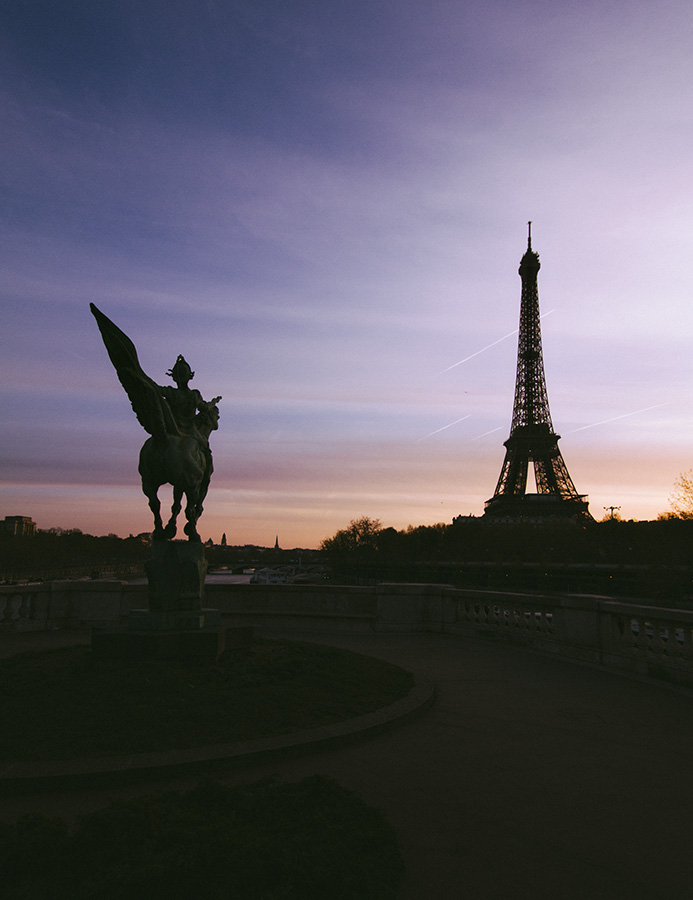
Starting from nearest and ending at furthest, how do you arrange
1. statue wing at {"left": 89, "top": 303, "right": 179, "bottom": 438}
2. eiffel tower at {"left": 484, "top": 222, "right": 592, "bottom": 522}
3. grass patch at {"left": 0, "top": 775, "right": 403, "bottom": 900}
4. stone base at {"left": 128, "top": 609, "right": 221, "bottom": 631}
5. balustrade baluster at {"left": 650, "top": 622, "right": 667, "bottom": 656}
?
grass patch at {"left": 0, "top": 775, "right": 403, "bottom": 900}, statue wing at {"left": 89, "top": 303, "right": 179, "bottom": 438}, stone base at {"left": 128, "top": 609, "right": 221, "bottom": 631}, balustrade baluster at {"left": 650, "top": 622, "right": 667, "bottom": 656}, eiffel tower at {"left": 484, "top": 222, "right": 592, "bottom": 522}

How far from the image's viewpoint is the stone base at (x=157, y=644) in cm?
762

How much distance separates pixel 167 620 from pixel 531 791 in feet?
17.1

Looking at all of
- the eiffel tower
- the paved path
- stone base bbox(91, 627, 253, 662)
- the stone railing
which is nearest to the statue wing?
stone base bbox(91, 627, 253, 662)

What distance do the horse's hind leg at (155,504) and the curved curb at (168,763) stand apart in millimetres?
4306

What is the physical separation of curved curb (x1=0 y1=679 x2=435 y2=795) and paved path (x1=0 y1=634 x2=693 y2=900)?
99mm

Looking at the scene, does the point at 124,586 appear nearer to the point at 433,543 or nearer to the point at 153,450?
the point at 153,450

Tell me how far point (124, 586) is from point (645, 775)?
1319 cm

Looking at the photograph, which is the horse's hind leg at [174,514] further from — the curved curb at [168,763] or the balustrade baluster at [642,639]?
the balustrade baluster at [642,639]

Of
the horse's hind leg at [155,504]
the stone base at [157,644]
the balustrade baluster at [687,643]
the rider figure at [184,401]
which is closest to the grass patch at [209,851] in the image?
the stone base at [157,644]

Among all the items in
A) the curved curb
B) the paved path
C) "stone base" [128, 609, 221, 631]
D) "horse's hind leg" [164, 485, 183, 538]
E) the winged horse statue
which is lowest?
the paved path

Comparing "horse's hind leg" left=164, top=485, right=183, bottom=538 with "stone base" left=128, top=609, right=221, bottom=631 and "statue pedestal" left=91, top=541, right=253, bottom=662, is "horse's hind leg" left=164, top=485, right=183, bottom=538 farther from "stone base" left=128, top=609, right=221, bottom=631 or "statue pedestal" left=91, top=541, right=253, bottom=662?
"stone base" left=128, top=609, right=221, bottom=631

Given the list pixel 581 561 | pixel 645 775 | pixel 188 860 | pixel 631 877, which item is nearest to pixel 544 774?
pixel 645 775

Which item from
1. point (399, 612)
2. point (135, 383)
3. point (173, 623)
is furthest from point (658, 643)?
point (135, 383)

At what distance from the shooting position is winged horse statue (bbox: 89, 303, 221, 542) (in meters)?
8.45
